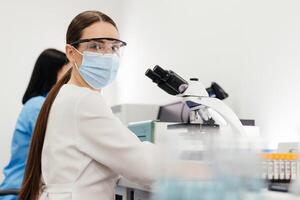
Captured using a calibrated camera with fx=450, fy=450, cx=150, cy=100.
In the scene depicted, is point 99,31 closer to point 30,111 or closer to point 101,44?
point 101,44

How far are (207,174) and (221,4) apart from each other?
1.64 m

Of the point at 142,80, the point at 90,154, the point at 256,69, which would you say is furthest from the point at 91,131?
the point at 142,80

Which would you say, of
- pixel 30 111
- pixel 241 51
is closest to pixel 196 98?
pixel 241 51

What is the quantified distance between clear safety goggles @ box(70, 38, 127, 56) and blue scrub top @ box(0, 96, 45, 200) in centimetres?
83

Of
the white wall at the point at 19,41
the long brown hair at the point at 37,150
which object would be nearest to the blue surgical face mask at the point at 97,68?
the long brown hair at the point at 37,150

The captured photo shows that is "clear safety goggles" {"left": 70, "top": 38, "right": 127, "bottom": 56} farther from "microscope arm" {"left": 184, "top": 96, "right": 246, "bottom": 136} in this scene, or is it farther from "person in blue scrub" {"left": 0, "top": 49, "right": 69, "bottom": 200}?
"person in blue scrub" {"left": 0, "top": 49, "right": 69, "bottom": 200}

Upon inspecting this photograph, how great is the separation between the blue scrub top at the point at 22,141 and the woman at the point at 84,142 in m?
0.79

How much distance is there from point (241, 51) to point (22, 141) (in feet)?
3.86

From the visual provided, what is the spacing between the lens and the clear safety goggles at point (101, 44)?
150 cm

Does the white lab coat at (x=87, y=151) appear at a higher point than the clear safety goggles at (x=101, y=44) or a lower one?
lower

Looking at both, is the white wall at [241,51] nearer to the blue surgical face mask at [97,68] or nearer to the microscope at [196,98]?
the microscope at [196,98]

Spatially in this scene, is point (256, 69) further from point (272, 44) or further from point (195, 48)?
point (195, 48)

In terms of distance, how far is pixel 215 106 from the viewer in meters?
1.42

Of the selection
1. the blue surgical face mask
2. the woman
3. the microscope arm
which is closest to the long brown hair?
the woman
